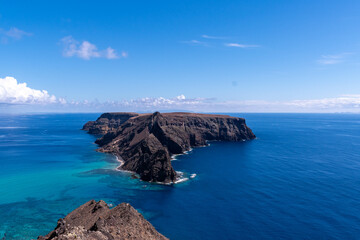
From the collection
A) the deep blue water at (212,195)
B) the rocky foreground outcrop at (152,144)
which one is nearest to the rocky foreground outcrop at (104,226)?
the deep blue water at (212,195)

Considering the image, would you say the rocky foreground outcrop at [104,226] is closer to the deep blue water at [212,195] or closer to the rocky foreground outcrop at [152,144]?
the deep blue water at [212,195]

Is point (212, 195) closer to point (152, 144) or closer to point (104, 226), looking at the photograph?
point (104, 226)

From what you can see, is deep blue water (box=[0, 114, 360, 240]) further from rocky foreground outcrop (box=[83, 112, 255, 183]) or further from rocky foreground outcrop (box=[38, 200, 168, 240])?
rocky foreground outcrop (box=[38, 200, 168, 240])

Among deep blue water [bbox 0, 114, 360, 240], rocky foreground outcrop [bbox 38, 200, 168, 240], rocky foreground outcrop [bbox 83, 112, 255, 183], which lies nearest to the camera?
rocky foreground outcrop [bbox 38, 200, 168, 240]

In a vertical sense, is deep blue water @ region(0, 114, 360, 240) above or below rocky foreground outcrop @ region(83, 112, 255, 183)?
below

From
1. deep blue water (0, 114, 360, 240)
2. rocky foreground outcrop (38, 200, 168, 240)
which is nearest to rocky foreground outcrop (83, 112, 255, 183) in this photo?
deep blue water (0, 114, 360, 240)

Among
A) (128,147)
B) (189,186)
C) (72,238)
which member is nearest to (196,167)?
(189,186)

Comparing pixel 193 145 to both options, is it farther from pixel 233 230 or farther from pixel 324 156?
pixel 233 230
